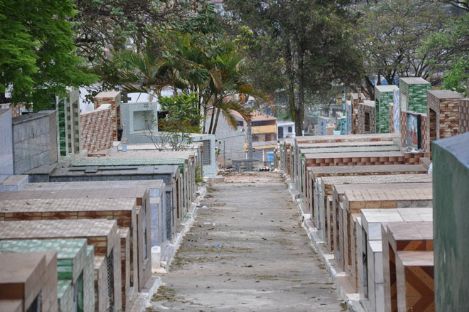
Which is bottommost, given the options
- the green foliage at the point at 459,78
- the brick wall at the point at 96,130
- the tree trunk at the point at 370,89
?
the brick wall at the point at 96,130

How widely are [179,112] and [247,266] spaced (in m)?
22.5

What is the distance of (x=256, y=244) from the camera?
24219mm

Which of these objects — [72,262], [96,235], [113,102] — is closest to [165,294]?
[96,235]

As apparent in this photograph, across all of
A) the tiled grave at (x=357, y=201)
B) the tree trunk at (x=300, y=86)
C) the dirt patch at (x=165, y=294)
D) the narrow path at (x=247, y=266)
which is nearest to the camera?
the tiled grave at (x=357, y=201)

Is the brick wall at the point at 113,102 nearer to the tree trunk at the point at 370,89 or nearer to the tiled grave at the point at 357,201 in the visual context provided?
the tree trunk at the point at 370,89

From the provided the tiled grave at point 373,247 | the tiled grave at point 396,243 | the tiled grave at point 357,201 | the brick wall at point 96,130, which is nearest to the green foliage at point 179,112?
the brick wall at point 96,130

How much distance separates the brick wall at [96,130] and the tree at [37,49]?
29.4ft

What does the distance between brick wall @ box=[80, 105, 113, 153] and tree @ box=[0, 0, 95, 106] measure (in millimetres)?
8973

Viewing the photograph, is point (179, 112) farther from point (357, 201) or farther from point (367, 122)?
point (357, 201)

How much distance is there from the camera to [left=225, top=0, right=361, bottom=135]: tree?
45469 millimetres

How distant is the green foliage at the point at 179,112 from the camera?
4244 cm

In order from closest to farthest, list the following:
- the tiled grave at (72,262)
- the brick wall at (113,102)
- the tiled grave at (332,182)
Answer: the tiled grave at (72,262) → the tiled grave at (332,182) → the brick wall at (113,102)

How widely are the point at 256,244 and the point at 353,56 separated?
24.0 m

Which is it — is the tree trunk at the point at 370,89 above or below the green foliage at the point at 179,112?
above
